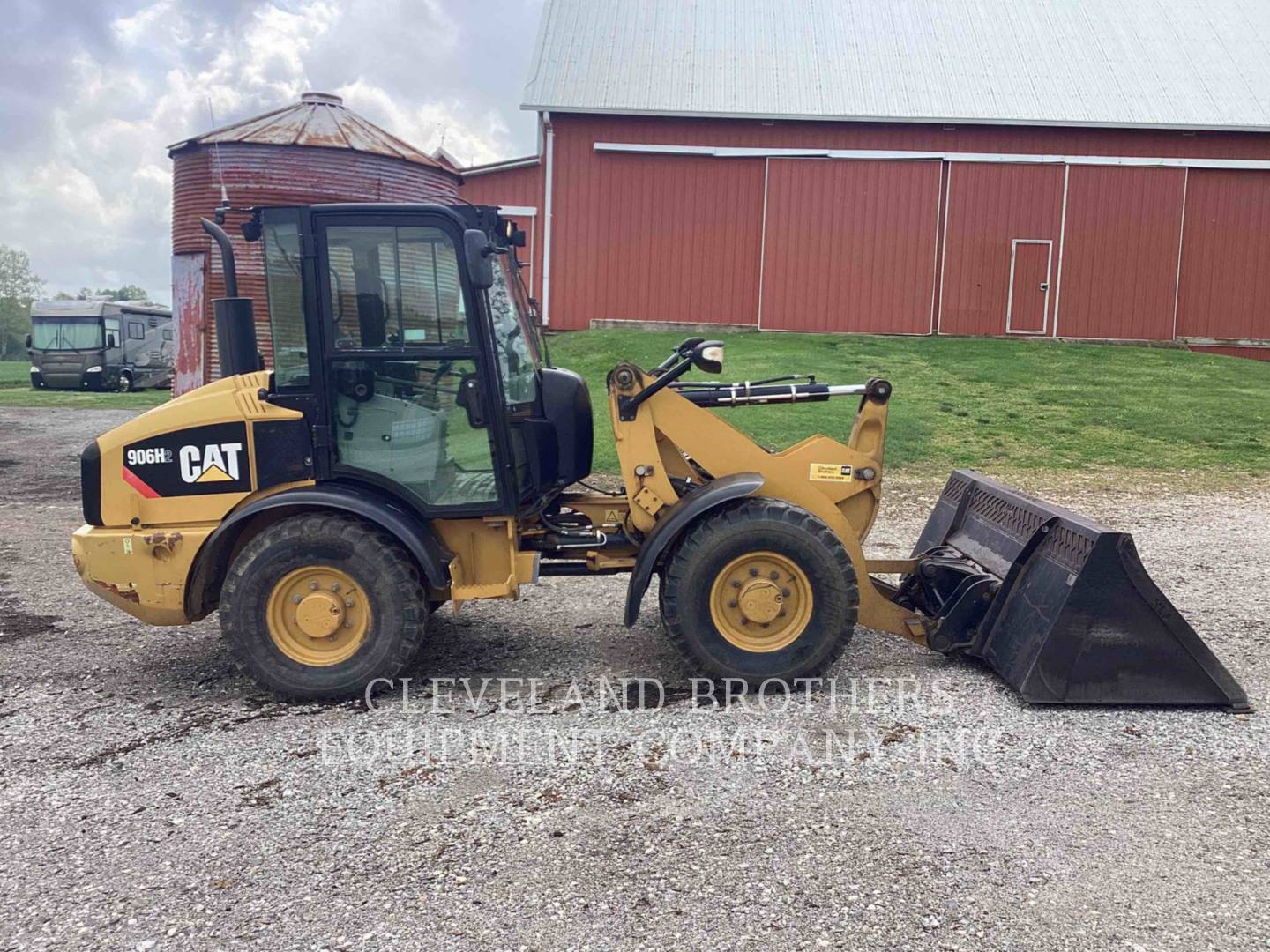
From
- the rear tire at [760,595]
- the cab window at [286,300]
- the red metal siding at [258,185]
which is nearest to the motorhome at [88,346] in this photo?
the red metal siding at [258,185]

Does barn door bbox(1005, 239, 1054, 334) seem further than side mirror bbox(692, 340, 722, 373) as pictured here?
Yes

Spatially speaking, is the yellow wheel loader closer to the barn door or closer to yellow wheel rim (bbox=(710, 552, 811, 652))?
yellow wheel rim (bbox=(710, 552, 811, 652))

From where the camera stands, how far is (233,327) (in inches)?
210

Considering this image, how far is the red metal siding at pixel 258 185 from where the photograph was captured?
10.6 metres

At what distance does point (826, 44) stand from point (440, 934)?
73.4 feet

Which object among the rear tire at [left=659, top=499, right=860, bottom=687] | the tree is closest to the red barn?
the rear tire at [left=659, top=499, right=860, bottom=687]

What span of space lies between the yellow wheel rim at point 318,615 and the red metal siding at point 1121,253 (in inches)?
720

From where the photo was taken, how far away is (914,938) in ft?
9.98

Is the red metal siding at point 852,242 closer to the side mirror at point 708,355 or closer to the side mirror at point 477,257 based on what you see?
the side mirror at point 708,355

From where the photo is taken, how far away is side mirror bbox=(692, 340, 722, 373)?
504 cm

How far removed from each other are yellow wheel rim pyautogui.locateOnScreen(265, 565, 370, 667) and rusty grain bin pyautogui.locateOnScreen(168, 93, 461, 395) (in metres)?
5.40

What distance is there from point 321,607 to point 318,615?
0.14 feet

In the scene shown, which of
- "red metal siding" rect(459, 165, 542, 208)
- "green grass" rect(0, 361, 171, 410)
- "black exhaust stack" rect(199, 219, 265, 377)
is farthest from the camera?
"green grass" rect(0, 361, 171, 410)

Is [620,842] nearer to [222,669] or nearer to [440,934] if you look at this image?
[440,934]
